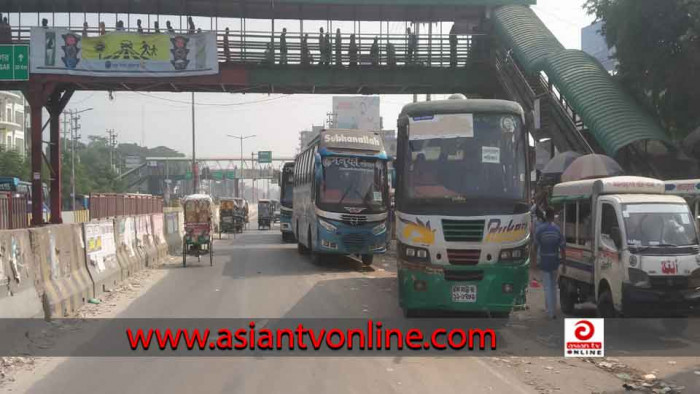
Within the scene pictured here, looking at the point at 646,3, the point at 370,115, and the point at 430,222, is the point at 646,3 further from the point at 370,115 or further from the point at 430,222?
the point at 370,115

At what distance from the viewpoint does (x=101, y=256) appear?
14.5m

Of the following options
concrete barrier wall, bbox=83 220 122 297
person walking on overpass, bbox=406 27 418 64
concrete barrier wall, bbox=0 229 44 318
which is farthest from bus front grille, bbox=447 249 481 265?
person walking on overpass, bbox=406 27 418 64

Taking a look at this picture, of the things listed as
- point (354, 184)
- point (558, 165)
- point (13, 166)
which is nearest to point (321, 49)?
point (354, 184)

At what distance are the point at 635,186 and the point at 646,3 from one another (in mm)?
12980

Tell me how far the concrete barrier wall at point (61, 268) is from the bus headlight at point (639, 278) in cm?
892

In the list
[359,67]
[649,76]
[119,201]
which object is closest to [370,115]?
[359,67]

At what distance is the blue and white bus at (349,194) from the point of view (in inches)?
782

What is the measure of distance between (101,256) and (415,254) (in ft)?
25.6

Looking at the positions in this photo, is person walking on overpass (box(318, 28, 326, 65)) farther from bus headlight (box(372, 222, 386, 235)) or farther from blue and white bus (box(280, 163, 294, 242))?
bus headlight (box(372, 222, 386, 235))

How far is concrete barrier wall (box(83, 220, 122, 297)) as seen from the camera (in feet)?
44.2

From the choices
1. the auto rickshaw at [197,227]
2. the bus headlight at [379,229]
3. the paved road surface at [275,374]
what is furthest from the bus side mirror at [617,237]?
the auto rickshaw at [197,227]

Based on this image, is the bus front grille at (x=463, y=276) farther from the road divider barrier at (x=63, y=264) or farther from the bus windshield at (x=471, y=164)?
the road divider barrier at (x=63, y=264)

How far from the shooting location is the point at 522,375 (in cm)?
775

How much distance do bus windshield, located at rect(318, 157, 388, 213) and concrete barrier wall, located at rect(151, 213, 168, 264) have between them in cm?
631
